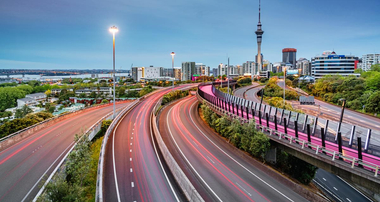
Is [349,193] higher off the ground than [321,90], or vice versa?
[321,90]

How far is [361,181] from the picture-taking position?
16.2m

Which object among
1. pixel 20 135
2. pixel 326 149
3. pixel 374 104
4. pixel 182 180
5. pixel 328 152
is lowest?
pixel 182 180

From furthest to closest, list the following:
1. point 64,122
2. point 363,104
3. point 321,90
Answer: point 321,90, point 363,104, point 64,122

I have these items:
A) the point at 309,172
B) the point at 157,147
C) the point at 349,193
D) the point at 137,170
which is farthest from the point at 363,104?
the point at 137,170

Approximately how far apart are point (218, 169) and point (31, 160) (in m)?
19.1

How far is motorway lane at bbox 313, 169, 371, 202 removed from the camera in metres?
28.5

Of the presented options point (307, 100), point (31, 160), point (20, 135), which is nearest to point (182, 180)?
point (31, 160)

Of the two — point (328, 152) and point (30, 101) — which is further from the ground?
point (328, 152)

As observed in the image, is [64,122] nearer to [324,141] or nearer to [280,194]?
[280,194]

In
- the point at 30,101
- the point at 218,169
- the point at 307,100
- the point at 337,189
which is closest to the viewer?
the point at 218,169

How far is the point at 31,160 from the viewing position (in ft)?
74.9

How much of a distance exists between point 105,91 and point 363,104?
12928 cm

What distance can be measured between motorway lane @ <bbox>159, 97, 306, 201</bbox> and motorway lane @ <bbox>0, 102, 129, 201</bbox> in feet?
41.1

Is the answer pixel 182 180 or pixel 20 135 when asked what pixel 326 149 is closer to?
pixel 182 180
